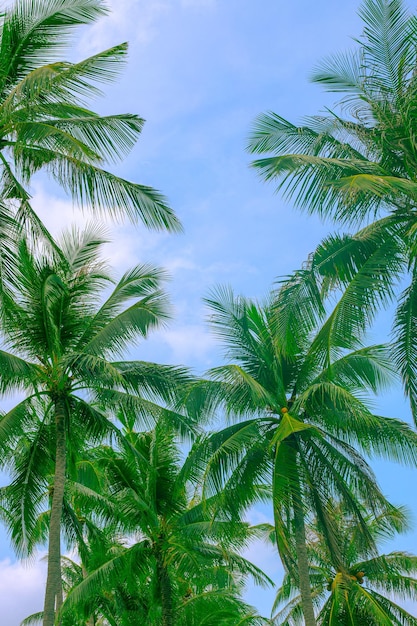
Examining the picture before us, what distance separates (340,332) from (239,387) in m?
6.14

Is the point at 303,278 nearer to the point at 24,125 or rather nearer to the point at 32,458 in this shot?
the point at 24,125

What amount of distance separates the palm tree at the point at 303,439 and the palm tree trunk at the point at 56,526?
2.78m

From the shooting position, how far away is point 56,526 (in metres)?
14.3

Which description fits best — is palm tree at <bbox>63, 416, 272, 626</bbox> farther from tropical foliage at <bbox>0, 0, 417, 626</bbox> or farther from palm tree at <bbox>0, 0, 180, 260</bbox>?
palm tree at <bbox>0, 0, 180, 260</bbox>

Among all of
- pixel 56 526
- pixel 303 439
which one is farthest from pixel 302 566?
pixel 56 526

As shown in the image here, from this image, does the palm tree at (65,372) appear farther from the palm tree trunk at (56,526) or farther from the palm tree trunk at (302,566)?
the palm tree trunk at (302,566)

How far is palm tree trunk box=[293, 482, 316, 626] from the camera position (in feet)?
50.3

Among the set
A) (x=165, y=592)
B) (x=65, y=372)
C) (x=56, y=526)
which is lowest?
(x=165, y=592)

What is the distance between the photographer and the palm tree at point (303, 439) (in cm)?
1505

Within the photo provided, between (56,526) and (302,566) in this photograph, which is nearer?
(56,526)

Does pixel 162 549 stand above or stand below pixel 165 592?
above

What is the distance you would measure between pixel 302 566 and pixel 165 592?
338cm

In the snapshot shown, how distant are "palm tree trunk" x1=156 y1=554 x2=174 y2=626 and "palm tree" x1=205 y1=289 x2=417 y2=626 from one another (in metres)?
2.93

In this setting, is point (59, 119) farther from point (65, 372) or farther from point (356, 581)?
point (356, 581)
